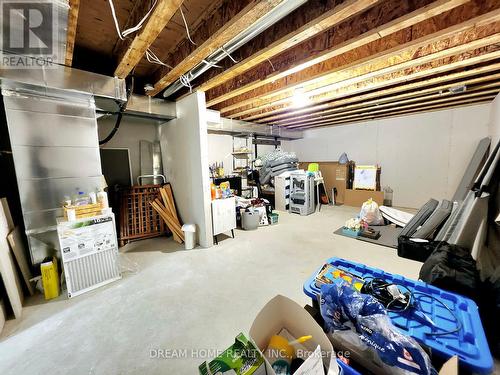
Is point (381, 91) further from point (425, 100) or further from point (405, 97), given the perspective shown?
point (425, 100)

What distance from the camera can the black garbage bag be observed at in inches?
57.9

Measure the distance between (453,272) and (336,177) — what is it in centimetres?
462

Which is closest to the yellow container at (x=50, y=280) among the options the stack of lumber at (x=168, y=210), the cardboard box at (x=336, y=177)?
the stack of lumber at (x=168, y=210)

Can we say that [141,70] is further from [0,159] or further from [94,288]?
[94,288]

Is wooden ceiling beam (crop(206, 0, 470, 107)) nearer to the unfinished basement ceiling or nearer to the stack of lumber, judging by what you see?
the unfinished basement ceiling

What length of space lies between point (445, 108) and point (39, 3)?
272 inches

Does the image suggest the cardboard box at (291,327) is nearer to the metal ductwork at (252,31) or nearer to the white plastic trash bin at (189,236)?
the metal ductwork at (252,31)

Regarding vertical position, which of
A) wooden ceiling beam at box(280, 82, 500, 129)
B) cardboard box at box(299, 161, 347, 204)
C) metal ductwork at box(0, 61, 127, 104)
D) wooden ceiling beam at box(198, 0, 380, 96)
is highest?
wooden ceiling beam at box(280, 82, 500, 129)

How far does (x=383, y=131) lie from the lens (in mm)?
5500

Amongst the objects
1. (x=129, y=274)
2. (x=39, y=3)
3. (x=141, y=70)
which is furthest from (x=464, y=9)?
(x=129, y=274)

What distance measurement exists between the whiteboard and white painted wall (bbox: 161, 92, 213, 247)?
4476 millimetres

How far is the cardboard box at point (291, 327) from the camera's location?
752 millimetres

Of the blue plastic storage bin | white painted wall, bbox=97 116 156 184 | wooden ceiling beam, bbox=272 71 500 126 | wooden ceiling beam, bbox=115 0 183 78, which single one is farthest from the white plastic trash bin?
wooden ceiling beam, bbox=272 71 500 126

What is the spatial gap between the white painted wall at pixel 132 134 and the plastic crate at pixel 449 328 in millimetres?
3949
